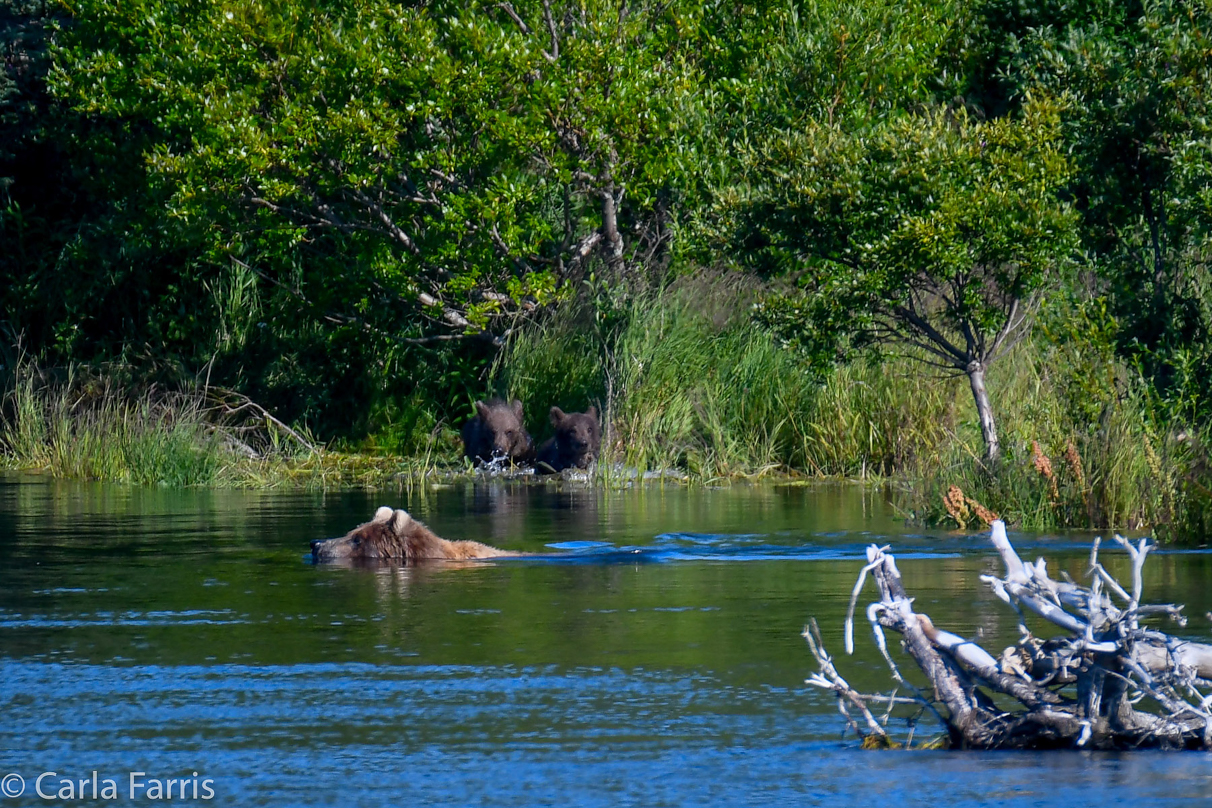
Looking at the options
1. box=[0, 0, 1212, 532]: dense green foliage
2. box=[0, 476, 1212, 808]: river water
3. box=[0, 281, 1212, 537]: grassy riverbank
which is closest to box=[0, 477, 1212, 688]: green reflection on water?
box=[0, 476, 1212, 808]: river water

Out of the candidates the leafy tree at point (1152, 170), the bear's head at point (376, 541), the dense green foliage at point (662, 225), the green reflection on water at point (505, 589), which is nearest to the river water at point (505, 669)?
the green reflection on water at point (505, 589)

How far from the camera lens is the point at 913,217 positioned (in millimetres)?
16156

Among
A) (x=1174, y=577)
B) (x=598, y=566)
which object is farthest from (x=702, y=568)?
(x=1174, y=577)

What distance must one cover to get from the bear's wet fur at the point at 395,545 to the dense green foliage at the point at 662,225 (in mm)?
4411

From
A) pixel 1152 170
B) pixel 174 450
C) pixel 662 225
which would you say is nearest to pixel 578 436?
pixel 174 450

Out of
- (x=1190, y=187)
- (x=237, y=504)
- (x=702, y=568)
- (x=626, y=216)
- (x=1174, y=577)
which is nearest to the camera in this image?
(x=1174, y=577)

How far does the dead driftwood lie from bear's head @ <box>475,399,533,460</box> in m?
15.6

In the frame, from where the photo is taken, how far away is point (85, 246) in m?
28.7

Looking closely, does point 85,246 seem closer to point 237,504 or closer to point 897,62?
point 237,504

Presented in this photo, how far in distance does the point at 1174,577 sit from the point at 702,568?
319 cm

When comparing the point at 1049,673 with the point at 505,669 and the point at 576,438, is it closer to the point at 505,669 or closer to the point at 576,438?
the point at 505,669

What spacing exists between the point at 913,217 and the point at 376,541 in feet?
20.2

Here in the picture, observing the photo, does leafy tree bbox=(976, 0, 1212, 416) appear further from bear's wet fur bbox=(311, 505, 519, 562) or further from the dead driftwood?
the dead driftwood

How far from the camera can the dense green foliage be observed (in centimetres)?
1520
